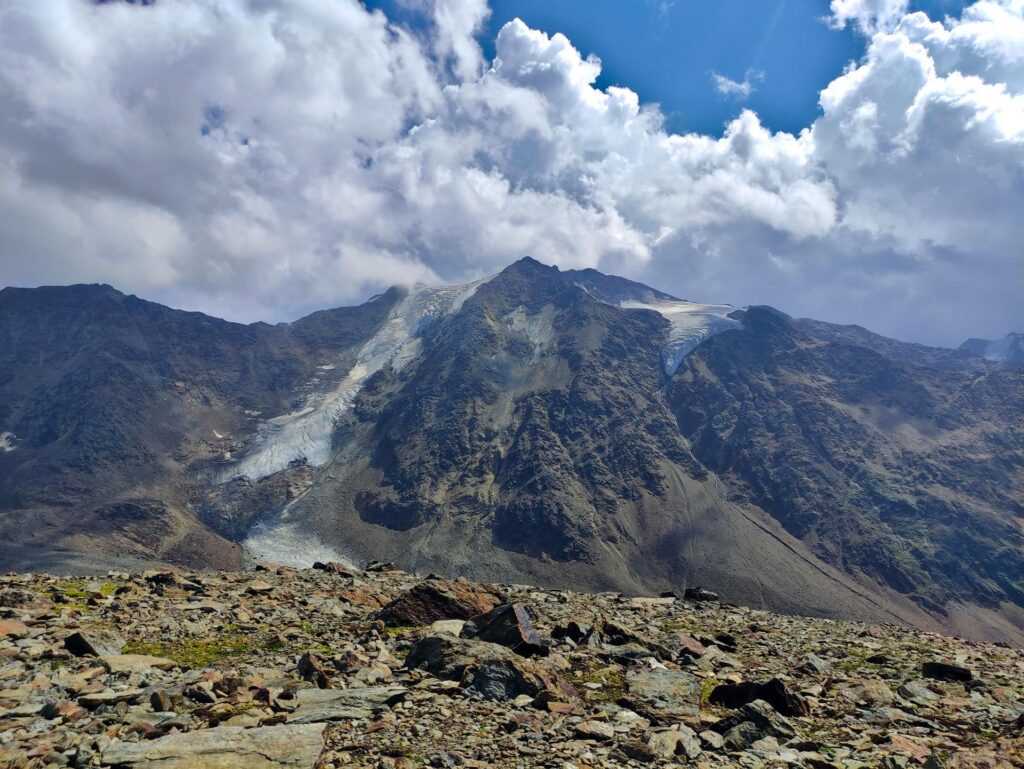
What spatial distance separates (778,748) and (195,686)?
1444 cm

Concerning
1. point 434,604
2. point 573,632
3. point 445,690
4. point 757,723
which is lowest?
point 434,604

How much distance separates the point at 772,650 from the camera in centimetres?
2900

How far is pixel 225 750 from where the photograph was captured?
40.8ft

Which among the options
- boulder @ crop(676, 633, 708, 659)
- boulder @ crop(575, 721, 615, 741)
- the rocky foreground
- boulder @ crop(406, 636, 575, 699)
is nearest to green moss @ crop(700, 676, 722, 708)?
the rocky foreground

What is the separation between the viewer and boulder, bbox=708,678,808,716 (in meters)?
18.1

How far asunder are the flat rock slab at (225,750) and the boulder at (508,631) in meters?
10.6

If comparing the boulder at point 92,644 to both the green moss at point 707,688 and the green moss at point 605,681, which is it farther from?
the green moss at point 707,688

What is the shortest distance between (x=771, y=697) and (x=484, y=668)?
8523 millimetres

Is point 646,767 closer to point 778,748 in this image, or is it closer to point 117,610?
point 778,748

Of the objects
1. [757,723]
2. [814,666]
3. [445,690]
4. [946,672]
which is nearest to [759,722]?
[757,723]

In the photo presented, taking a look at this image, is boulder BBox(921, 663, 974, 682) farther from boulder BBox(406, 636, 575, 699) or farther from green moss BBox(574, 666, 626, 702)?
boulder BBox(406, 636, 575, 699)

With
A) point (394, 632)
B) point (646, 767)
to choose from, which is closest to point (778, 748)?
point (646, 767)

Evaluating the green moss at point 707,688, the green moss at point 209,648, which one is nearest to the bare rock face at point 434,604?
the green moss at point 209,648

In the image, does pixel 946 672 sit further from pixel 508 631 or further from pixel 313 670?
pixel 313 670
